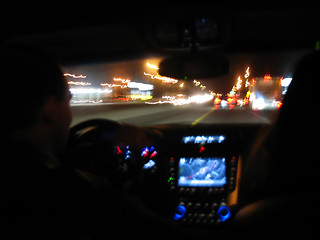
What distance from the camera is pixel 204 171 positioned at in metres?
3.38

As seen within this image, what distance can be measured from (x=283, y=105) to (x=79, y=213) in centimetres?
132

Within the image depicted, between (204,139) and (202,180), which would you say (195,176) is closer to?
(202,180)

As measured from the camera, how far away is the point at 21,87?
4.98ft

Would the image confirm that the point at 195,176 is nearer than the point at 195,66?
No

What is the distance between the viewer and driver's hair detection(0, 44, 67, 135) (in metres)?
1.52

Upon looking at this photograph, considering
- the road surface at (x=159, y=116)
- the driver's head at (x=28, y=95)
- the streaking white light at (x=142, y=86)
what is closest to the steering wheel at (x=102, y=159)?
the driver's head at (x=28, y=95)

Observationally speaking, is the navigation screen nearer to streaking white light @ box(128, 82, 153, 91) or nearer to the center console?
the center console

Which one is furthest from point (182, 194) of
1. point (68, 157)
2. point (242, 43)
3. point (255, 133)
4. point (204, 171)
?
point (242, 43)

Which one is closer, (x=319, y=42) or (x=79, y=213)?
(x=79, y=213)

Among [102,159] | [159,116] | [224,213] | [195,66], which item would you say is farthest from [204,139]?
[159,116]

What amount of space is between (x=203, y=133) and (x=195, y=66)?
3.71 ft

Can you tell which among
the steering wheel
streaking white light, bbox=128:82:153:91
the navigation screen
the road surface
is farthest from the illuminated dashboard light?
the road surface

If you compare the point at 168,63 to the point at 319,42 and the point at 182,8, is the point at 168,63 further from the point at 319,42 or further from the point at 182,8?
the point at 319,42

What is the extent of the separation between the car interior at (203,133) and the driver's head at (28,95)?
41 cm
